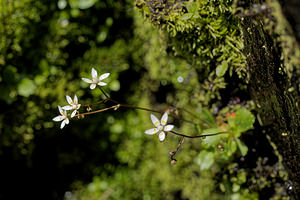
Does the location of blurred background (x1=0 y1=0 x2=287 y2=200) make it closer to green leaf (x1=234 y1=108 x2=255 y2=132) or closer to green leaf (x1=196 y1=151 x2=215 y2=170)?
green leaf (x1=196 y1=151 x2=215 y2=170)

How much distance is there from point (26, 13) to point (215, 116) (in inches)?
64.3

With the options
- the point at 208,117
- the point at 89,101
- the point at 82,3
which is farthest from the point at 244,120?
the point at 82,3

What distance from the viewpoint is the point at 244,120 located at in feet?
4.78

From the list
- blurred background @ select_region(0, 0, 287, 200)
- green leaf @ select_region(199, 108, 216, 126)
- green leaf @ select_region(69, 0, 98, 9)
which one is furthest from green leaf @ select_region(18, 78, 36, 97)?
green leaf @ select_region(199, 108, 216, 126)

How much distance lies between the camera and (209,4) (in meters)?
1.33

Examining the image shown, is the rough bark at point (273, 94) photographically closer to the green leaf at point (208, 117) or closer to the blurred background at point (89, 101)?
the green leaf at point (208, 117)

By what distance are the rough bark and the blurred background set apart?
0.58m

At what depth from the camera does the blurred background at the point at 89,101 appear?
2049 millimetres

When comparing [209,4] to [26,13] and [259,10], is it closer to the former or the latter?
[259,10]

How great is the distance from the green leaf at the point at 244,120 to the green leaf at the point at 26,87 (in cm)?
156

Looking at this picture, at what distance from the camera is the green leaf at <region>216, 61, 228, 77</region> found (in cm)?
147

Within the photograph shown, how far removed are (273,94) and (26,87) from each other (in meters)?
1.79

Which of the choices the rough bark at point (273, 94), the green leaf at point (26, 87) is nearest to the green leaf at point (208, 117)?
the rough bark at point (273, 94)

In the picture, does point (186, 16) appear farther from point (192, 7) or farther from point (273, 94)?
point (273, 94)
